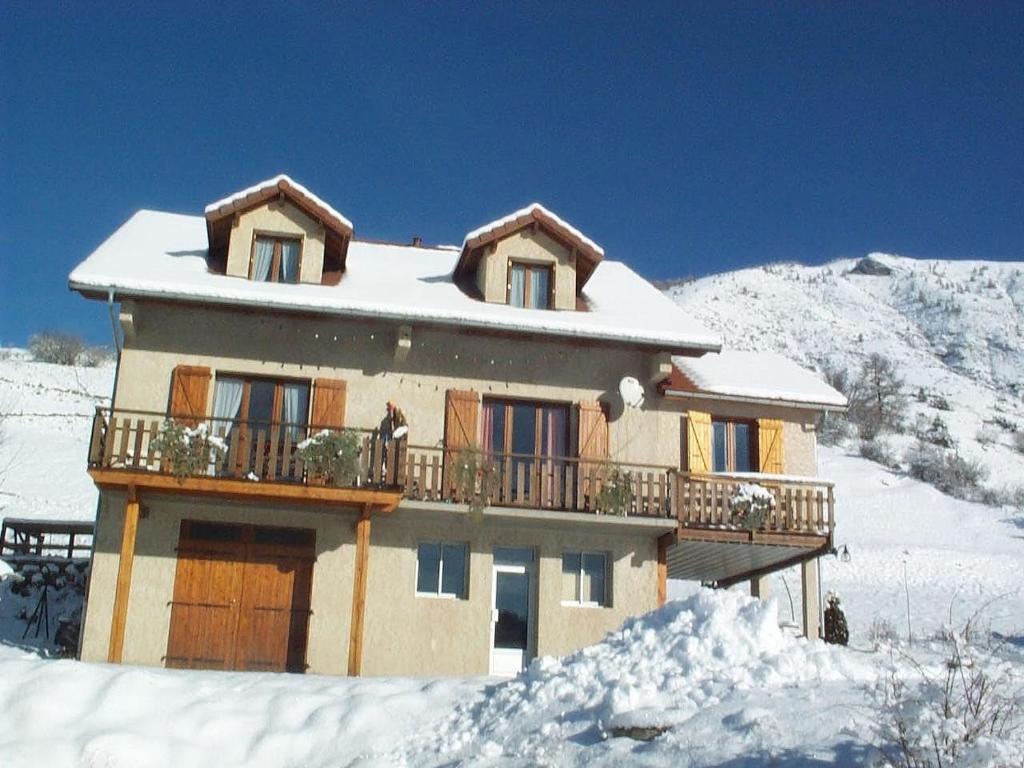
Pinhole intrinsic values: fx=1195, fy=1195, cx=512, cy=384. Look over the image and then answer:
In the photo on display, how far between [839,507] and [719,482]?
23873 mm

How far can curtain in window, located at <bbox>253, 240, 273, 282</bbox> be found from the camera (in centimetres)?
1947

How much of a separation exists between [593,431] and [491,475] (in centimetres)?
223

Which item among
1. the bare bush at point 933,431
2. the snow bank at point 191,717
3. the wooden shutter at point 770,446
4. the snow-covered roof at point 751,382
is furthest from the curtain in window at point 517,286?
the bare bush at point 933,431

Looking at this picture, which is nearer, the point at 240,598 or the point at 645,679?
the point at 645,679

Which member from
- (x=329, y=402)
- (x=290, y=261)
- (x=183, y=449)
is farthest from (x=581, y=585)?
(x=290, y=261)

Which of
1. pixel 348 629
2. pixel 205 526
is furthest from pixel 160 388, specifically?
pixel 348 629

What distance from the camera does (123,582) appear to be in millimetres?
16422

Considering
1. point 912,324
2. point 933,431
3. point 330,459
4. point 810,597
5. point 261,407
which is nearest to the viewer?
point 330,459

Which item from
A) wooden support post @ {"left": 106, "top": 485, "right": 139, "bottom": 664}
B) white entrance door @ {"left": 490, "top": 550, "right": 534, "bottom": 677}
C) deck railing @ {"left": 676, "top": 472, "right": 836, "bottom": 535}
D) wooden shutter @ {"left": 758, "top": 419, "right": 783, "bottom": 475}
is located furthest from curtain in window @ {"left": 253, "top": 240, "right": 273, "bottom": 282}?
wooden shutter @ {"left": 758, "top": 419, "right": 783, "bottom": 475}

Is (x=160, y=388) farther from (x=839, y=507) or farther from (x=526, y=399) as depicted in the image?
(x=839, y=507)

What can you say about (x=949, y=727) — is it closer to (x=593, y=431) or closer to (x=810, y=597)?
(x=593, y=431)

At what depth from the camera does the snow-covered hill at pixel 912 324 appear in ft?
224

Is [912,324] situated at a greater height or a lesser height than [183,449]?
greater

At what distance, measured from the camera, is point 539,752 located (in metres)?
9.89
